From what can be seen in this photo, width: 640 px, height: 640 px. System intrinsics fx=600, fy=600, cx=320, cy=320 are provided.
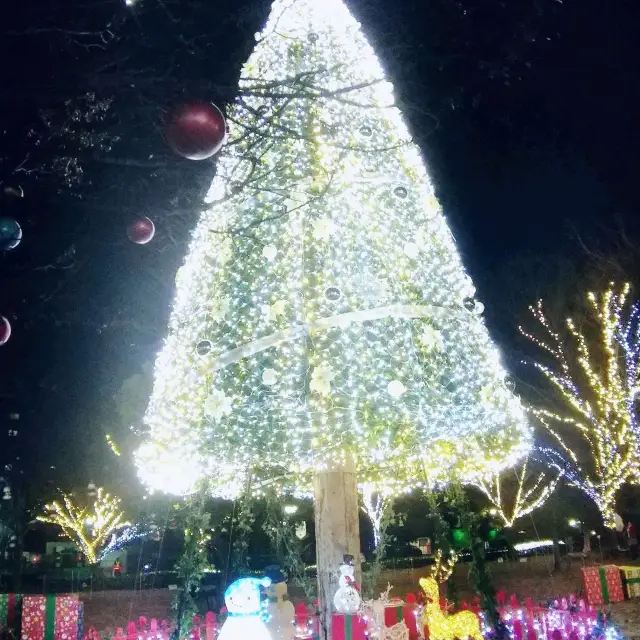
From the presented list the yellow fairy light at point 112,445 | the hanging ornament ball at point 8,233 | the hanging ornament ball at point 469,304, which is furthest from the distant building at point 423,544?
the hanging ornament ball at point 8,233

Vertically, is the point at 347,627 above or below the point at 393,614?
above

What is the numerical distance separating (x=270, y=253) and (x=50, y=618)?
7.11 m

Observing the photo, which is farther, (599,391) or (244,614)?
(599,391)

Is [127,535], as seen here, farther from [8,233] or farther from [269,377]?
[8,233]

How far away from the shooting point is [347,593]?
259 inches

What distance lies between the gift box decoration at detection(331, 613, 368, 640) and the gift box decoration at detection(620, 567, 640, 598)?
966cm

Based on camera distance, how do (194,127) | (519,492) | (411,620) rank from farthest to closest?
(519,492) → (411,620) → (194,127)

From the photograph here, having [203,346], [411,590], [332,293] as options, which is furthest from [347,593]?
[411,590]

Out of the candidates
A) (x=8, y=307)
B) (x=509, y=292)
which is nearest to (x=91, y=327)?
(x=8, y=307)

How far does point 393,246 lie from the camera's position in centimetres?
630

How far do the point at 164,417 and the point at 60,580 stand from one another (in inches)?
843

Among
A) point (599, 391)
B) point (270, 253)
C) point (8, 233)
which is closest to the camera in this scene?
point (8, 233)

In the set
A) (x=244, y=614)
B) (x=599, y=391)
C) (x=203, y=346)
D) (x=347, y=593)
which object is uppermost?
(x=599, y=391)

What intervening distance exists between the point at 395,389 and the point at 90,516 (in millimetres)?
28199
